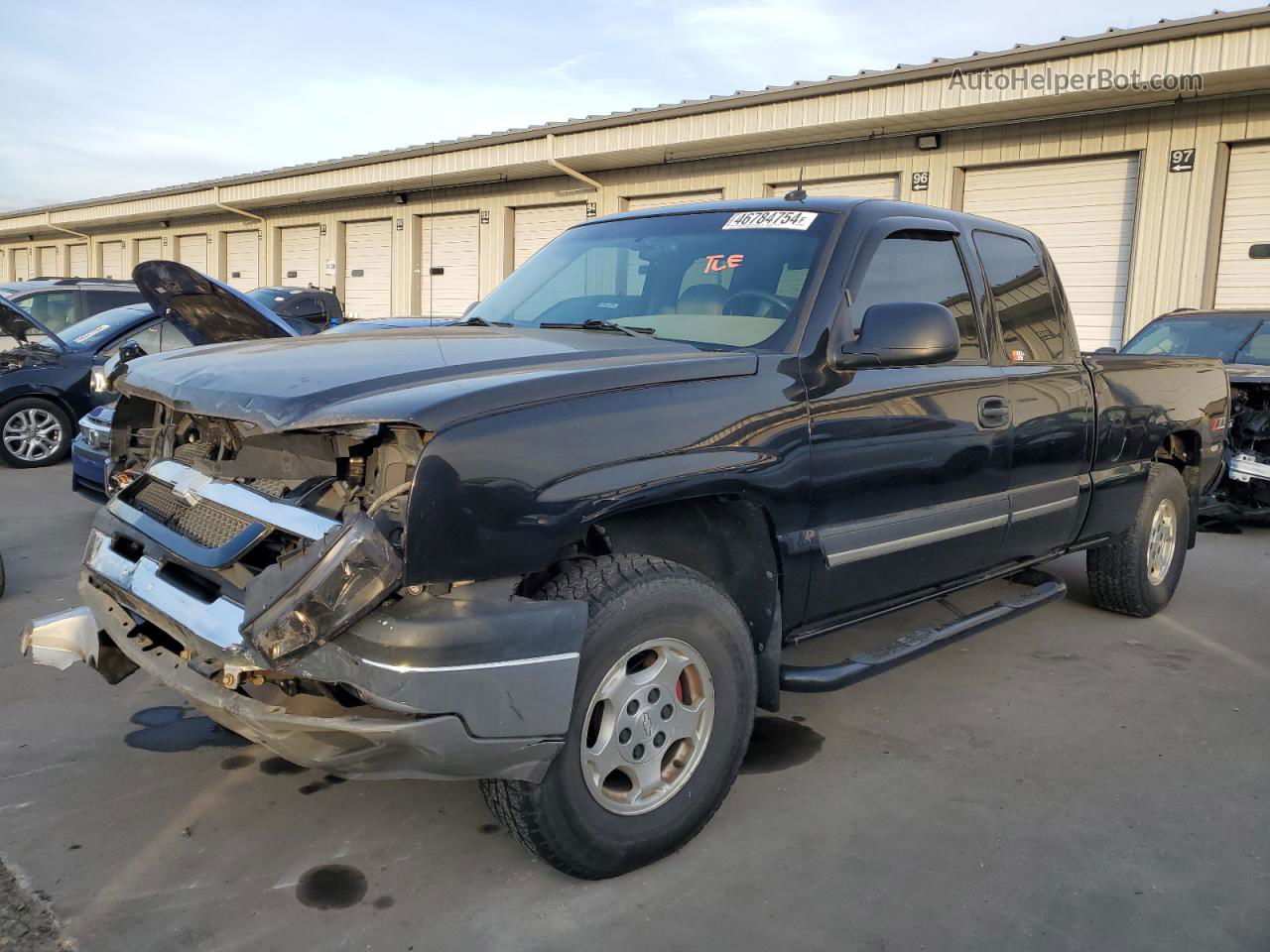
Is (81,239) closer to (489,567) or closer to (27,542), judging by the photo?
(27,542)

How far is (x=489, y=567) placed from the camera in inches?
91.4

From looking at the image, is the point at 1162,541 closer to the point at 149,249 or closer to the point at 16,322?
the point at 16,322

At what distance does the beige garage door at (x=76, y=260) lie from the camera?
3625cm

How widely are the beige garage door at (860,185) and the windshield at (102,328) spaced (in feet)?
30.2

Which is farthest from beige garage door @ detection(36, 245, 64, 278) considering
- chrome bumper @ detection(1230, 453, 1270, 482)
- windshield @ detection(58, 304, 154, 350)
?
chrome bumper @ detection(1230, 453, 1270, 482)

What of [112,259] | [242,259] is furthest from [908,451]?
[112,259]

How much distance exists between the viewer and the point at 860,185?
15367 millimetres

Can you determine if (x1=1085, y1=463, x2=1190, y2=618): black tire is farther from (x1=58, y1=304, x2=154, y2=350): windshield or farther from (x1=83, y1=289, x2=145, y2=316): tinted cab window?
(x1=83, y1=289, x2=145, y2=316): tinted cab window

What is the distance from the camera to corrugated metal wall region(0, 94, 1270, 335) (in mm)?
12133

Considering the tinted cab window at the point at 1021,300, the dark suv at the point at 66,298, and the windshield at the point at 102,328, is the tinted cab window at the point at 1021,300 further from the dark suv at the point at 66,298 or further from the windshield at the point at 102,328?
the dark suv at the point at 66,298

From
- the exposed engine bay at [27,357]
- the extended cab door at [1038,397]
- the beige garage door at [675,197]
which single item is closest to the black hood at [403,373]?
the extended cab door at [1038,397]

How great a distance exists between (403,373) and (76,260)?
4039 centimetres

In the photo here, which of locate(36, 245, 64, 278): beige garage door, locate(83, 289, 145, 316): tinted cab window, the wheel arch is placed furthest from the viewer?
locate(36, 245, 64, 278): beige garage door

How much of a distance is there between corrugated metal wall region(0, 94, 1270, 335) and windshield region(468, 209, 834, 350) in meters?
3.67
